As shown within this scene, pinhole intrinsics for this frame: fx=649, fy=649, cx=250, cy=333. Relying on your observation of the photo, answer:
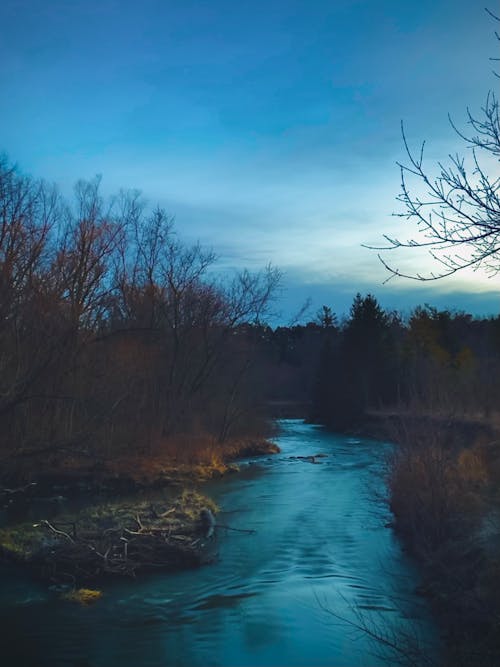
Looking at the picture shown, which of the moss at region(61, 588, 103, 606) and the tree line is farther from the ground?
the tree line

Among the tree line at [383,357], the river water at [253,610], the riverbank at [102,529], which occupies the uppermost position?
the tree line at [383,357]

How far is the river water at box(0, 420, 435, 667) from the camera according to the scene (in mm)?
8641

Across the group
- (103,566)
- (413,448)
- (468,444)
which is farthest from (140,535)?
(468,444)

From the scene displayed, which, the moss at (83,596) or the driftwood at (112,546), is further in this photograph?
the driftwood at (112,546)

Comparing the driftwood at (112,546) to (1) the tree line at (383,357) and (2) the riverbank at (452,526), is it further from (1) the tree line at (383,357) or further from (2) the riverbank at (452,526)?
(1) the tree line at (383,357)

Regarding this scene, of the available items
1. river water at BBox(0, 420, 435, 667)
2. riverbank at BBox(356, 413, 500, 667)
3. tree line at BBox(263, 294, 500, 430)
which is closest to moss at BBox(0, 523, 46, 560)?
river water at BBox(0, 420, 435, 667)

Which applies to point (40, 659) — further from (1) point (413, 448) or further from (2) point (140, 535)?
(1) point (413, 448)

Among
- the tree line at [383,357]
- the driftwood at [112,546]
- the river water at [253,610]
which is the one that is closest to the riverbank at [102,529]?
the driftwood at [112,546]

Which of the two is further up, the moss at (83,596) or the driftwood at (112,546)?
the driftwood at (112,546)

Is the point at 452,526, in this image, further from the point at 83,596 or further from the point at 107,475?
the point at 107,475

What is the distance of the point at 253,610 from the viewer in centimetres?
1029

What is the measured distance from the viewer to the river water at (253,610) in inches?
340

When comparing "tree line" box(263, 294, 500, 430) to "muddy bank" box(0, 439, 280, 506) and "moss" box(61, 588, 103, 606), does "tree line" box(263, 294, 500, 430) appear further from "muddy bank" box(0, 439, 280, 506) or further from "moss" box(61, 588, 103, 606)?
"moss" box(61, 588, 103, 606)

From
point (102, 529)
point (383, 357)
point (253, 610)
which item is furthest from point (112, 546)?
point (383, 357)
